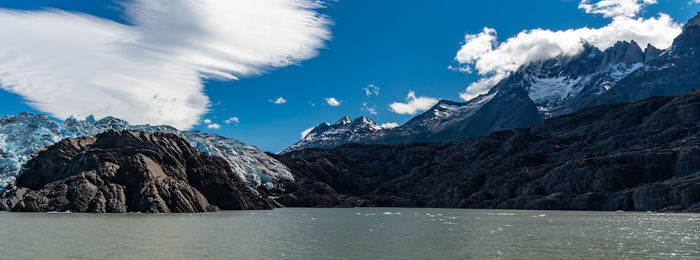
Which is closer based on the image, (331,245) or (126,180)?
(331,245)

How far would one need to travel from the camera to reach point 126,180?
12712 centimetres

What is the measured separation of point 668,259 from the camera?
128 feet

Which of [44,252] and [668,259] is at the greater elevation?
[668,259]

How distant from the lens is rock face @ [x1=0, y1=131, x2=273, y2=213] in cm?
11738

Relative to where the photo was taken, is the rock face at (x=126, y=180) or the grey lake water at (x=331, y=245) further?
the rock face at (x=126, y=180)

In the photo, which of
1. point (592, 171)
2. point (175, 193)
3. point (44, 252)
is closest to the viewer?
point (44, 252)

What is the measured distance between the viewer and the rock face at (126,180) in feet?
385

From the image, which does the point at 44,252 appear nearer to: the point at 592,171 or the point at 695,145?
the point at 592,171

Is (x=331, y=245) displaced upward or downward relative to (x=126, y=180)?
downward

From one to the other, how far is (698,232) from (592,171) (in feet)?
384

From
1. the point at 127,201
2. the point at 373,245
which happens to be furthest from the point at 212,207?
the point at 373,245

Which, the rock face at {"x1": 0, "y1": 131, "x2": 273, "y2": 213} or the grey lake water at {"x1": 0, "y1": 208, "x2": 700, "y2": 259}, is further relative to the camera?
the rock face at {"x1": 0, "y1": 131, "x2": 273, "y2": 213}

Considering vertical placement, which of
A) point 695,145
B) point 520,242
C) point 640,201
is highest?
point 695,145

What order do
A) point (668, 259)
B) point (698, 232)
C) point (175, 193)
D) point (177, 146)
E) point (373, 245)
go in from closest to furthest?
1. point (668, 259)
2. point (373, 245)
3. point (698, 232)
4. point (175, 193)
5. point (177, 146)
